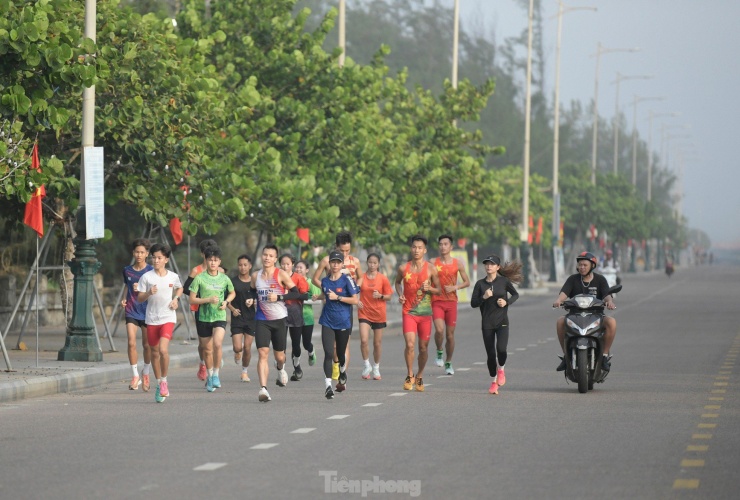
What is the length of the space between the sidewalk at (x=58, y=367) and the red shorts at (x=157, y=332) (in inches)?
61.1

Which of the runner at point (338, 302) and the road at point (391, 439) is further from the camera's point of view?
the runner at point (338, 302)

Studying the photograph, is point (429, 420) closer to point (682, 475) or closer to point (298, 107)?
point (682, 475)

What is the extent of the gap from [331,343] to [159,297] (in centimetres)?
206

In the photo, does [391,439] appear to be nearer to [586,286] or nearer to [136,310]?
[586,286]

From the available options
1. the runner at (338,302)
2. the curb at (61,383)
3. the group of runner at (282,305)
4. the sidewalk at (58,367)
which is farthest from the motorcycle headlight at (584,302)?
the curb at (61,383)

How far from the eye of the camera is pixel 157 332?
18.6 metres

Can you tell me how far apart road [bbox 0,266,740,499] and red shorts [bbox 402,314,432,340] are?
716 millimetres

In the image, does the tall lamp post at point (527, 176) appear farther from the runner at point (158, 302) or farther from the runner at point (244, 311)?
the runner at point (158, 302)

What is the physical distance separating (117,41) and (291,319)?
6689 mm

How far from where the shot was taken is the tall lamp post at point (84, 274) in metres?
23.2

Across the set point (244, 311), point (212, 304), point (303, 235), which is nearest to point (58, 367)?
point (244, 311)

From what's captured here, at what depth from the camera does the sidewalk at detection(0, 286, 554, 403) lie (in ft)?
62.1

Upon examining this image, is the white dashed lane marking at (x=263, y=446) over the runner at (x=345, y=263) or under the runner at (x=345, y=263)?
under

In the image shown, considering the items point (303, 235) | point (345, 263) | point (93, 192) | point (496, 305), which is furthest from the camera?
point (303, 235)
